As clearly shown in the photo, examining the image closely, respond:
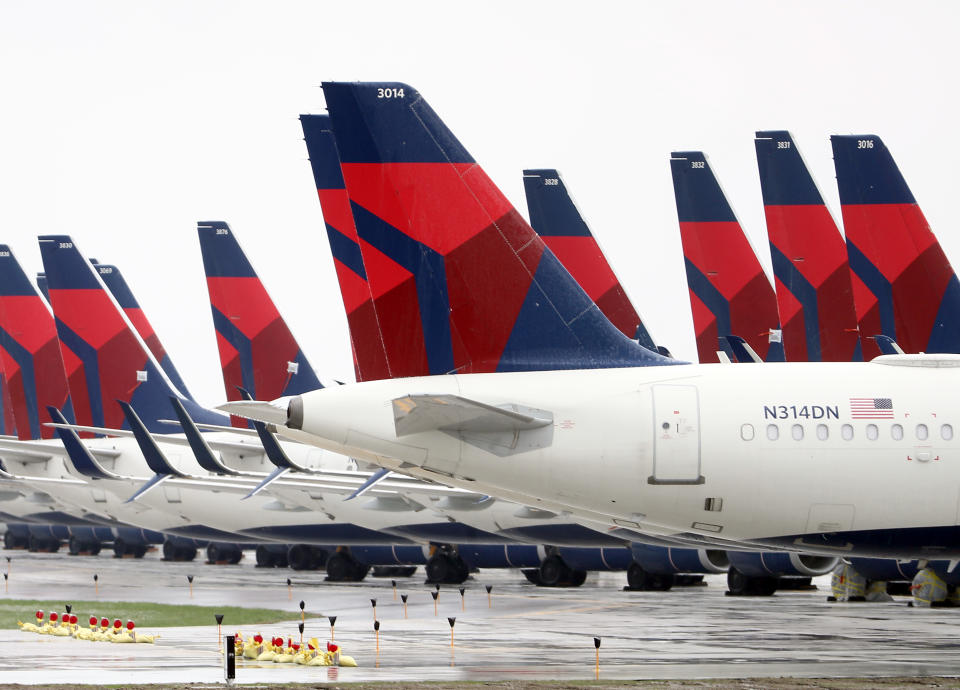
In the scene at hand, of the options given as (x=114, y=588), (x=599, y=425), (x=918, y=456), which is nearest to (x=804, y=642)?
(x=918, y=456)

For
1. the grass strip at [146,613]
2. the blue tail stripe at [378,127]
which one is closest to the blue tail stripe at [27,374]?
the grass strip at [146,613]

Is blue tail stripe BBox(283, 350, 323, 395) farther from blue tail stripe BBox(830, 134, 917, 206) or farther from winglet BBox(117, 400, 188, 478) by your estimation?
blue tail stripe BBox(830, 134, 917, 206)

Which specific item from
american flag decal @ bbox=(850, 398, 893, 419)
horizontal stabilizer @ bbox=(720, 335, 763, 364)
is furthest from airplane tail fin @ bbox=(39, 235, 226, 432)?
american flag decal @ bbox=(850, 398, 893, 419)

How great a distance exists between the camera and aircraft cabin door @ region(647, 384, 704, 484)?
1592cm

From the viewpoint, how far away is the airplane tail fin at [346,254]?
55.0 ft

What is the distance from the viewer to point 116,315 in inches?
1576

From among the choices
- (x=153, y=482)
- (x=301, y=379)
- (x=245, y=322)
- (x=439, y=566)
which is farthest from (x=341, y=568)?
(x=245, y=322)

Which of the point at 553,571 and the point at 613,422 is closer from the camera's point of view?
the point at 613,422

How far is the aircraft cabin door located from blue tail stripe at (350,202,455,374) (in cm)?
251

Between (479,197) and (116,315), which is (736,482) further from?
(116,315)

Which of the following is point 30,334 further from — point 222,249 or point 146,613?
point 146,613

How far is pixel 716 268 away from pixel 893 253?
7.37m

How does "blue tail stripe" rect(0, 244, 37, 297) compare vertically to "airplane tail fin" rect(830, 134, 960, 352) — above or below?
above

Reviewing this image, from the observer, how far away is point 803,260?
1102 inches
